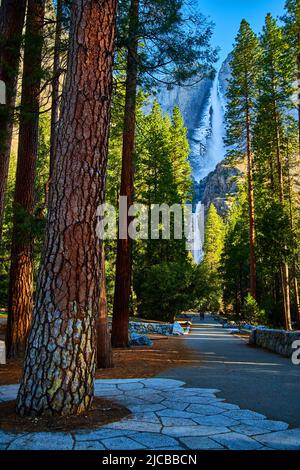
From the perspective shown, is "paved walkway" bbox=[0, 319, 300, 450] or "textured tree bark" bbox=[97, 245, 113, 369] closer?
"paved walkway" bbox=[0, 319, 300, 450]

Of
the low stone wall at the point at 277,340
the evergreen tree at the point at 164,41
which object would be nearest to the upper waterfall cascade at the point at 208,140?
the low stone wall at the point at 277,340

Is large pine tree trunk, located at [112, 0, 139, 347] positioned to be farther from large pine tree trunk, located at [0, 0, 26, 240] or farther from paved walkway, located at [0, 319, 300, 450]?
paved walkway, located at [0, 319, 300, 450]

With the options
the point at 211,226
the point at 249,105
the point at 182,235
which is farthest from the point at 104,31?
the point at 211,226

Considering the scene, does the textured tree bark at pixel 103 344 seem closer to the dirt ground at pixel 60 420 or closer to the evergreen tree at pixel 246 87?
the dirt ground at pixel 60 420

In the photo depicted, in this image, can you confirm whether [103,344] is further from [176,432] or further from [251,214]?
[251,214]

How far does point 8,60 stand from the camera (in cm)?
695

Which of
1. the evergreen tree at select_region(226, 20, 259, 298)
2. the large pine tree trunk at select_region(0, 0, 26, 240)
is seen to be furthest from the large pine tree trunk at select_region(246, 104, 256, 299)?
the large pine tree trunk at select_region(0, 0, 26, 240)

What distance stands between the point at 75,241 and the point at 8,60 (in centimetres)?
509

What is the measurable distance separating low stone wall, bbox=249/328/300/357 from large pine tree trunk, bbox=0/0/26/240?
22.9 ft

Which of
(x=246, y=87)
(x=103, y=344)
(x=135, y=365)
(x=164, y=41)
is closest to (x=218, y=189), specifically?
(x=246, y=87)

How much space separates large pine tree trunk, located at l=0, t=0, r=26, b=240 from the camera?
680 cm

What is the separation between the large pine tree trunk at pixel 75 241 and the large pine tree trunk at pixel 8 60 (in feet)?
11.5
